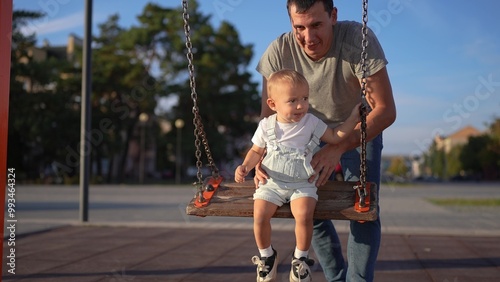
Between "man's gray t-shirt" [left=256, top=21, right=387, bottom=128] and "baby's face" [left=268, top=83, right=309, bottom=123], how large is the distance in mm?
365

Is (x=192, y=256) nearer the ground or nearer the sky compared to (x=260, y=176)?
nearer the ground

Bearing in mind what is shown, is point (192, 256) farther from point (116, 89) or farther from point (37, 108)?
point (116, 89)

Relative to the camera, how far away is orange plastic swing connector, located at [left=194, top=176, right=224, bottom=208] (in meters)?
3.09

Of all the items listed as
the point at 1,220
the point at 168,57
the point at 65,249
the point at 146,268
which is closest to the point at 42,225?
the point at 65,249

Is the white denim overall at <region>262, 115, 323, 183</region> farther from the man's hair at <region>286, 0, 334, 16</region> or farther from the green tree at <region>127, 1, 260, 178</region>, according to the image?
the green tree at <region>127, 1, 260, 178</region>

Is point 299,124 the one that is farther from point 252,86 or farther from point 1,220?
point 252,86

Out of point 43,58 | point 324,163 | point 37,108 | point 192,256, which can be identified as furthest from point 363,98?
point 43,58

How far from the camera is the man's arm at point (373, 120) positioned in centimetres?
302

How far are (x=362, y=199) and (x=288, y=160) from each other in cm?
41

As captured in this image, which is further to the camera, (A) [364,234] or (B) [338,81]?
(A) [364,234]

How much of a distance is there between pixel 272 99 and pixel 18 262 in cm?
385

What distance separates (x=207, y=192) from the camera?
3.16 meters

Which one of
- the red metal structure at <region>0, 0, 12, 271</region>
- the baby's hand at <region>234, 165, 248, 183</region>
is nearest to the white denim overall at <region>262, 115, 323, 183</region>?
the baby's hand at <region>234, 165, 248, 183</region>

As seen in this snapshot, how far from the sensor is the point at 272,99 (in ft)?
9.97
